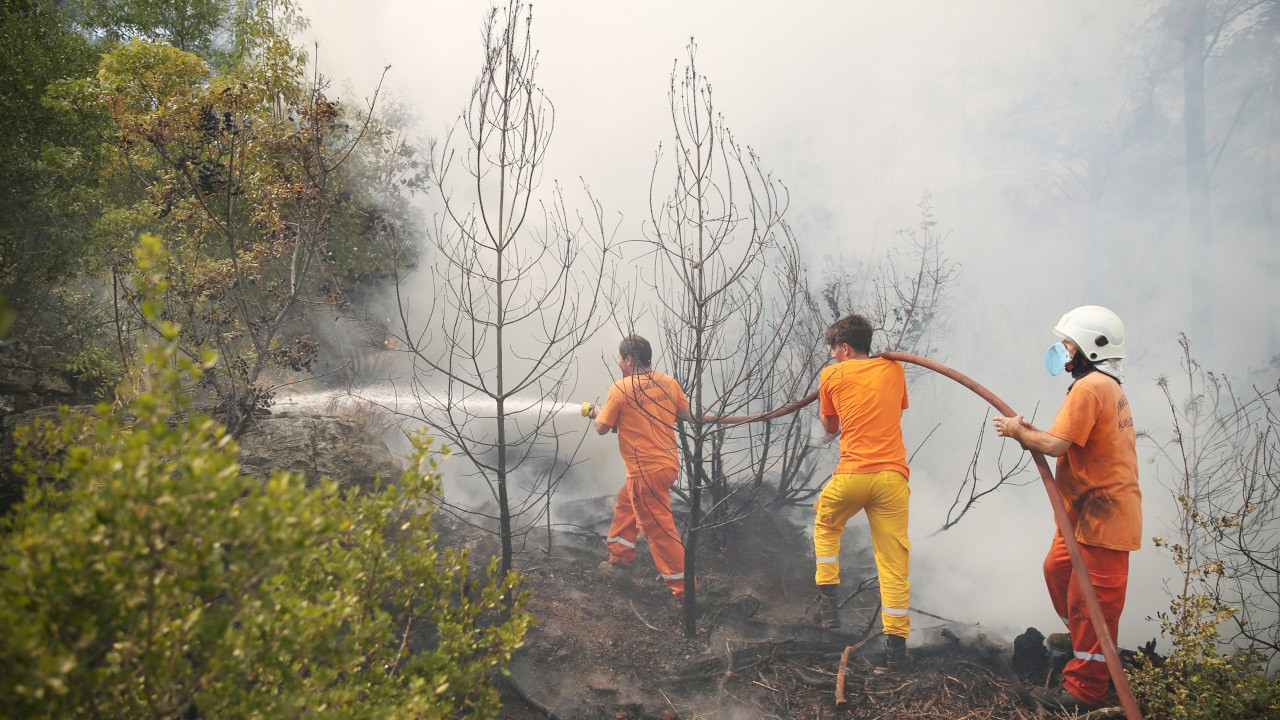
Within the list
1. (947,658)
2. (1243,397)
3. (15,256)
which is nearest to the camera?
(947,658)

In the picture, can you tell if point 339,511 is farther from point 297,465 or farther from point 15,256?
point 15,256

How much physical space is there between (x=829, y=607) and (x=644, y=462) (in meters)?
1.73

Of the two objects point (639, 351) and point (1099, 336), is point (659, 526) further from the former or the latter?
point (1099, 336)

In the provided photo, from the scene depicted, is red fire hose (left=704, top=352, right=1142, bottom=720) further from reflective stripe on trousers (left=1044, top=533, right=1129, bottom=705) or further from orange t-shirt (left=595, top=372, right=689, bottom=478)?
orange t-shirt (left=595, top=372, right=689, bottom=478)

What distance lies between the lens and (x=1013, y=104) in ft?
48.2

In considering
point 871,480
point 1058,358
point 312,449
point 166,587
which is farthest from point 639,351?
point 166,587

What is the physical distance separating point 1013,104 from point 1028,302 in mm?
4370

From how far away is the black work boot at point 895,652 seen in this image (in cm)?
400

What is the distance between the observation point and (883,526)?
420cm

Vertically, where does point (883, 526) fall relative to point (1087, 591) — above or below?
above

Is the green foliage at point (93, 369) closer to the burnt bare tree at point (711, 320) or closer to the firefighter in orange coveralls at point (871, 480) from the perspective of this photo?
the burnt bare tree at point (711, 320)

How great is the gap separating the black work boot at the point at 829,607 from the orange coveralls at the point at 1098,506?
4.21ft

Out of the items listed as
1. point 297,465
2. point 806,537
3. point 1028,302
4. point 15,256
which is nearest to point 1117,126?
point 1028,302

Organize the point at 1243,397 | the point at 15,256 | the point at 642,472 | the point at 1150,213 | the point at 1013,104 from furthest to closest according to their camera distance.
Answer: the point at 1013,104 → the point at 1150,213 → the point at 1243,397 → the point at 15,256 → the point at 642,472
